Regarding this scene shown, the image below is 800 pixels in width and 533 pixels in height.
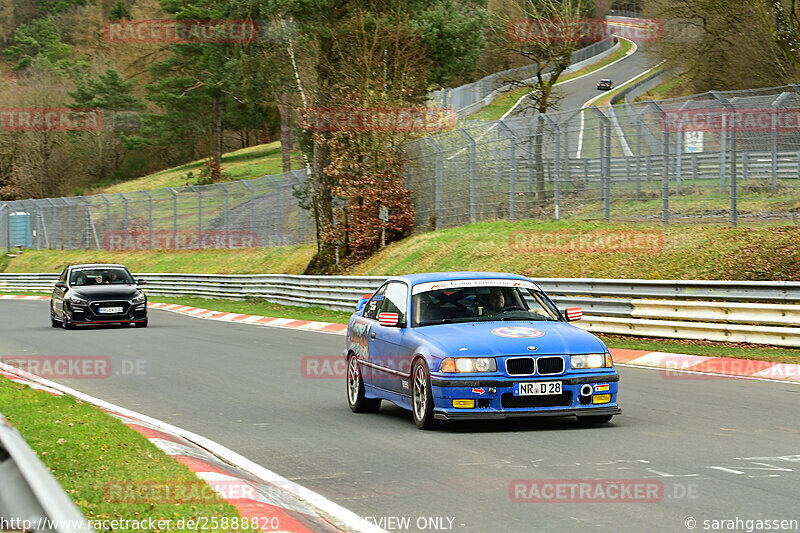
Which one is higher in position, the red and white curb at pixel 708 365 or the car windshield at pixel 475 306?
the car windshield at pixel 475 306

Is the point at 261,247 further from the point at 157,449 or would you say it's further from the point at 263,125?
the point at 263,125

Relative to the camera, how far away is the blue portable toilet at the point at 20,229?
208 ft

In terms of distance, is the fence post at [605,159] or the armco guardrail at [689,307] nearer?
the armco guardrail at [689,307]

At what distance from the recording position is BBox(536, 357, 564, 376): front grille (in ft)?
30.3

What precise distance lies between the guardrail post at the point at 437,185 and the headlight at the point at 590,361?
882 inches

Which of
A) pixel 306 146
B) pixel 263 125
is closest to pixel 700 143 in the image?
pixel 306 146

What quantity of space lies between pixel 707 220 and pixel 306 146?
17.8 metres

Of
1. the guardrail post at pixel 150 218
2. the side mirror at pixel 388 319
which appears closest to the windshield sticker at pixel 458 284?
the side mirror at pixel 388 319

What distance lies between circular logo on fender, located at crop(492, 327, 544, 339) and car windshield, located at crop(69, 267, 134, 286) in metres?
17.9

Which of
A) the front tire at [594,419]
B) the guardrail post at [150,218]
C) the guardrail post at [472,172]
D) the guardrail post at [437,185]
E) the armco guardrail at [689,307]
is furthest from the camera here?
the guardrail post at [150,218]

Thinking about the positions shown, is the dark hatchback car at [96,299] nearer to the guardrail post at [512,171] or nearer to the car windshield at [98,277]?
the car windshield at [98,277]

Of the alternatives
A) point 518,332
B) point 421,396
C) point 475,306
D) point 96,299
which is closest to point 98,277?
point 96,299

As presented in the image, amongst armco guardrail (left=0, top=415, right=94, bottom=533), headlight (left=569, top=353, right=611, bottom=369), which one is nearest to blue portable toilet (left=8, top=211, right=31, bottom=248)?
headlight (left=569, top=353, right=611, bottom=369)

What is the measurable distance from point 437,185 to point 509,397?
23.3 metres
